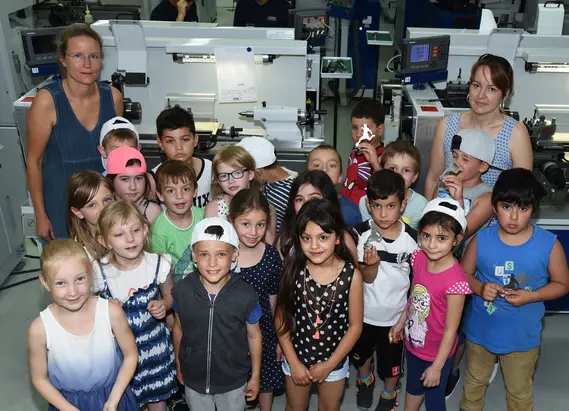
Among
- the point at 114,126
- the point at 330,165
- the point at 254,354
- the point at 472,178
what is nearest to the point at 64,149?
the point at 114,126

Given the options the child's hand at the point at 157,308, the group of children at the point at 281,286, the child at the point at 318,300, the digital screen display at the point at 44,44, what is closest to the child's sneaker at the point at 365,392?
the group of children at the point at 281,286

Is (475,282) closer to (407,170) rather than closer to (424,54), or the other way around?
(407,170)

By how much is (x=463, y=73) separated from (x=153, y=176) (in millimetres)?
1957

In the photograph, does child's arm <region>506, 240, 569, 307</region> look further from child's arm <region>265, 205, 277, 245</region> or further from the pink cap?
the pink cap

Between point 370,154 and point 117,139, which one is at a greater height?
point 117,139

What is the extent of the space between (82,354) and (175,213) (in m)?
0.71

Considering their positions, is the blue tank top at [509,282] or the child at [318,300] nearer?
the child at [318,300]

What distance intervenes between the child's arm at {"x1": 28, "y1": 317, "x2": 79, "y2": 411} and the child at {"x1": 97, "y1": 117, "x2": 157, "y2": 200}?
872mm

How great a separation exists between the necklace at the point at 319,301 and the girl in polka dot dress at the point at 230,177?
415 mm

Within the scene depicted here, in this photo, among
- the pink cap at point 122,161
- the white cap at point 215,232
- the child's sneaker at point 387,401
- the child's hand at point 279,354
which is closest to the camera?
the white cap at point 215,232

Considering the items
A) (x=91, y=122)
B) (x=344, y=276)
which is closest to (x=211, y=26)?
(x=91, y=122)

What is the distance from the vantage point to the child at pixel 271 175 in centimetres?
266

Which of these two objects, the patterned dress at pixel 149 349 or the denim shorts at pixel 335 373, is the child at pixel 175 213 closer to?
the patterned dress at pixel 149 349

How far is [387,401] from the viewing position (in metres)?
2.76
